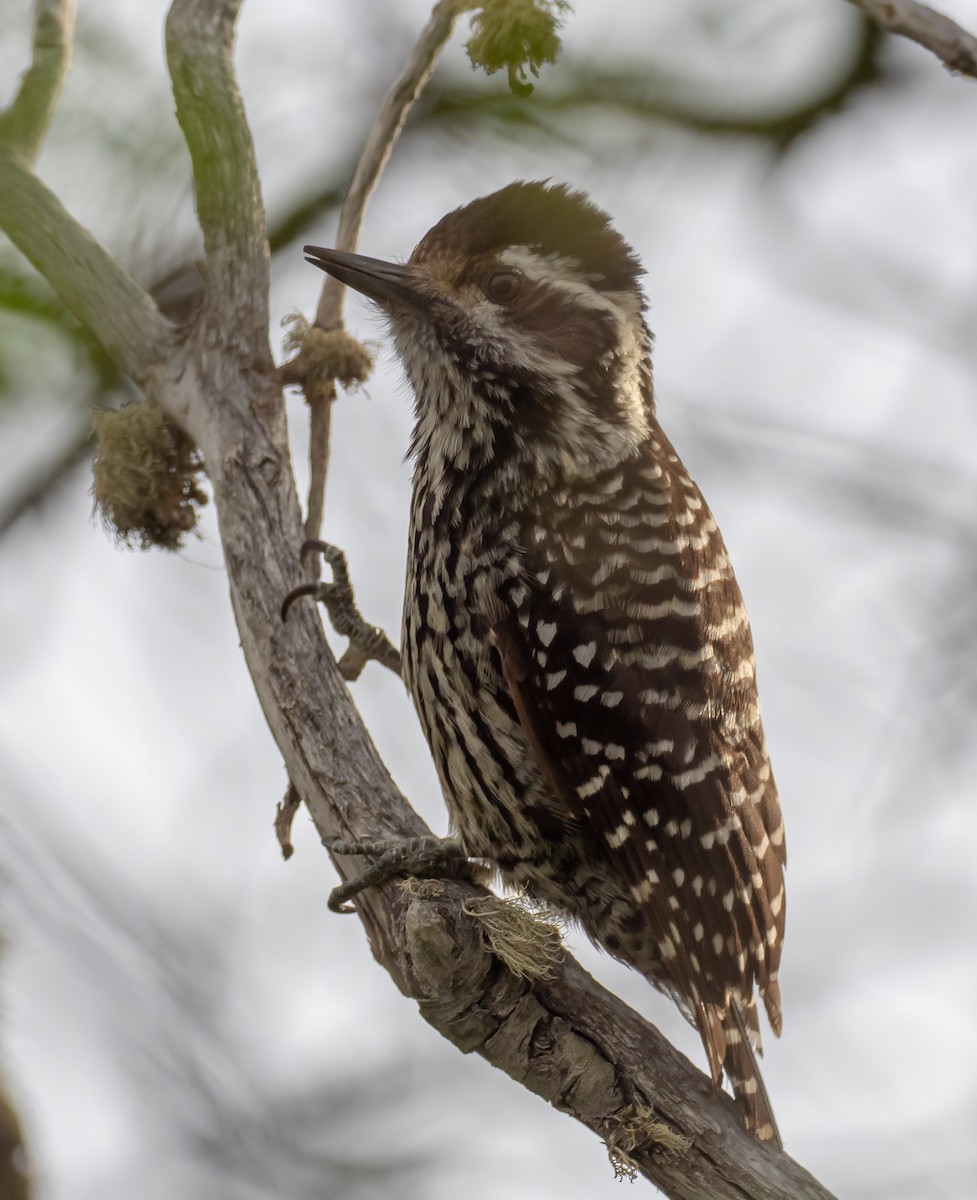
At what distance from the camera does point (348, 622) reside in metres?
3.55

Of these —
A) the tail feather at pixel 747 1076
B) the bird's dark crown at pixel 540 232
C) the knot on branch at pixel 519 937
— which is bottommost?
the knot on branch at pixel 519 937

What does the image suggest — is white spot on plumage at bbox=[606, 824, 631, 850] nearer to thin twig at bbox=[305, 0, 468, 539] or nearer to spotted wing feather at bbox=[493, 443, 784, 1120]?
spotted wing feather at bbox=[493, 443, 784, 1120]

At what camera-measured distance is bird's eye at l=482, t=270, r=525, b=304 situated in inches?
139

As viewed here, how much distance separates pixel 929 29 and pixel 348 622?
1.87 meters

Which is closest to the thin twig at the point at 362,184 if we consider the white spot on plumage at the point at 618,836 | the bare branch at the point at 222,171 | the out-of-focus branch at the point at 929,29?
the bare branch at the point at 222,171

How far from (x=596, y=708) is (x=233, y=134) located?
1.48 metres

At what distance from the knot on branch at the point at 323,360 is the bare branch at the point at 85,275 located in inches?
11.8

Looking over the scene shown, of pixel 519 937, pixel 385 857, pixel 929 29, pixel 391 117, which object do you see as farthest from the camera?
pixel 391 117

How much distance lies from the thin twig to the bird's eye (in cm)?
35

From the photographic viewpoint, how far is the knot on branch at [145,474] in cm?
329

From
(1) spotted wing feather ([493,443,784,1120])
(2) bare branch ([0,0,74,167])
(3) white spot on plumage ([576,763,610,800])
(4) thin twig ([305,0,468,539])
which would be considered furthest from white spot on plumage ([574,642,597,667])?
(2) bare branch ([0,0,74,167])

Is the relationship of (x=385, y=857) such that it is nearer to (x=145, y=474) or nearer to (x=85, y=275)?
(x=145, y=474)

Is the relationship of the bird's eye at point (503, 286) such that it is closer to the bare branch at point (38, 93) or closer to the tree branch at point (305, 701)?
the tree branch at point (305, 701)

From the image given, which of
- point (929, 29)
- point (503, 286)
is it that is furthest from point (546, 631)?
point (929, 29)
